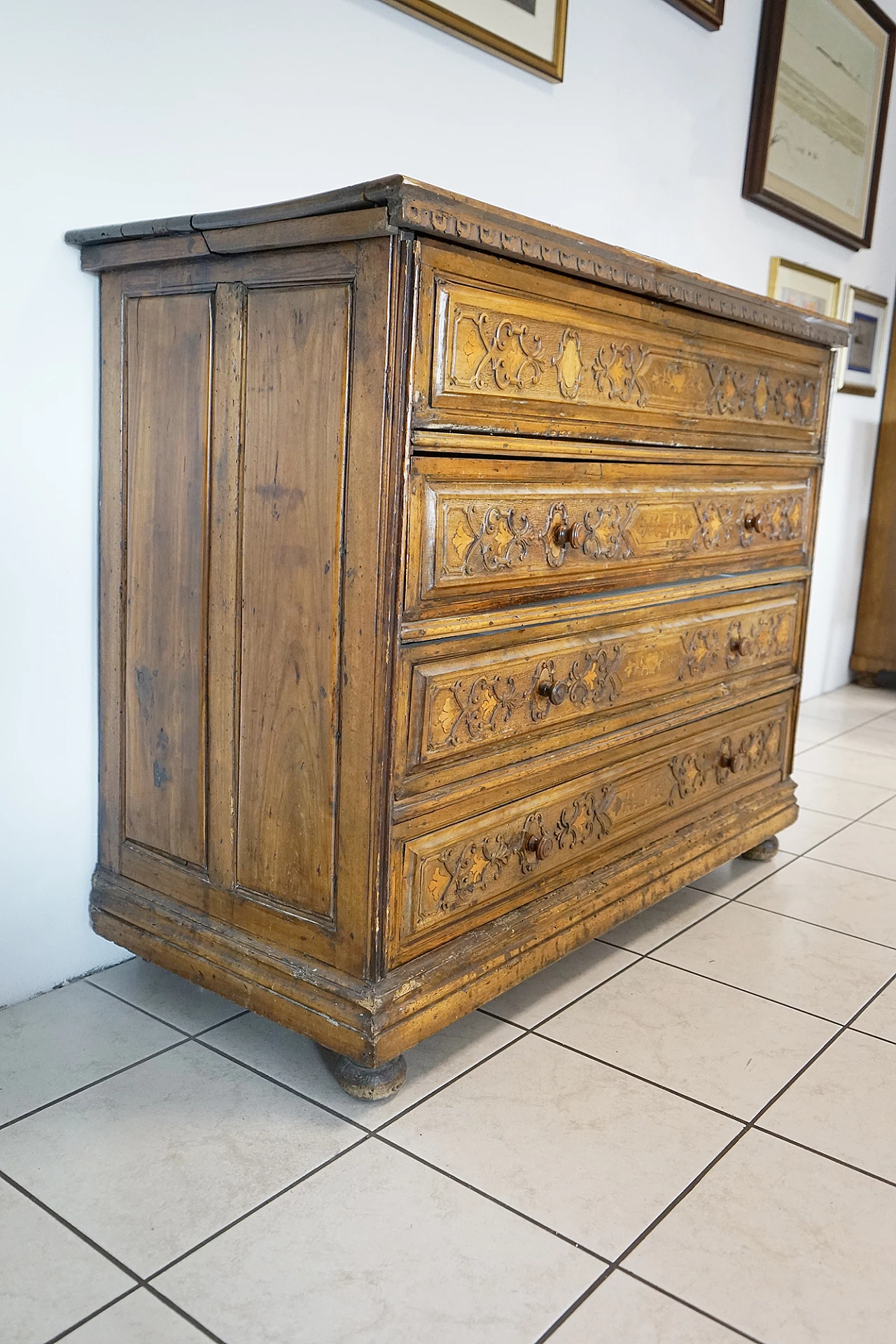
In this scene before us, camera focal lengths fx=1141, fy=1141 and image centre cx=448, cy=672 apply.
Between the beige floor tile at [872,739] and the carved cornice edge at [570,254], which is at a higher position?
the carved cornice edge at [570,254]

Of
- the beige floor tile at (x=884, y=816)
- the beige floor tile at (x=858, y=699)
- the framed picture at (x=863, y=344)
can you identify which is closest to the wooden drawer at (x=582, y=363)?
the beige floor tile at (x=884, y=816)

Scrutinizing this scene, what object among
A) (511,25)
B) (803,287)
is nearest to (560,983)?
(511,25)

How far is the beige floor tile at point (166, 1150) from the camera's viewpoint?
4.91ft

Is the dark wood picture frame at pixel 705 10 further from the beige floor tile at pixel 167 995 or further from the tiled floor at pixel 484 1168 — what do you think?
the beige floor tile at pixel 167 995

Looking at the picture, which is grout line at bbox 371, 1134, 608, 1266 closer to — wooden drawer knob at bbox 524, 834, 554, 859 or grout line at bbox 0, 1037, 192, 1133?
grout line at bbox 0, 1037, 192, 1133

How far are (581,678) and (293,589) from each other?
616 millimetres

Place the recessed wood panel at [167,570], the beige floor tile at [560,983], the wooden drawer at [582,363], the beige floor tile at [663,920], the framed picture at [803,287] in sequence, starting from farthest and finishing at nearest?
the framed picture at [803,287] → the beige floor tile at [663,920] → the beige floor tile at [560,983] → the recessed wood panel at [167,570] → the wooden drawer at [582,363]

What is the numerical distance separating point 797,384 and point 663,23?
1.44 m

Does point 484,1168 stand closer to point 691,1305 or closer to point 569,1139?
point 569,1139

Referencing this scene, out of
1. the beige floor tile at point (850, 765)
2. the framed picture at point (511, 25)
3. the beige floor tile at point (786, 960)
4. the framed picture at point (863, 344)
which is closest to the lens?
the beige floor tile at point (786, 960)

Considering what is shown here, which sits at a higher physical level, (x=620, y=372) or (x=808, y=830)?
(x=620, y=372)

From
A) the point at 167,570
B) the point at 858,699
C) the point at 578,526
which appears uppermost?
the point at 578,526

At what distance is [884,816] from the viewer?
347cm

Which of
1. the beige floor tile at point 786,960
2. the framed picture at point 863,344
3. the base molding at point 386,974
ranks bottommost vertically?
the beige floor tile at point 786,960
